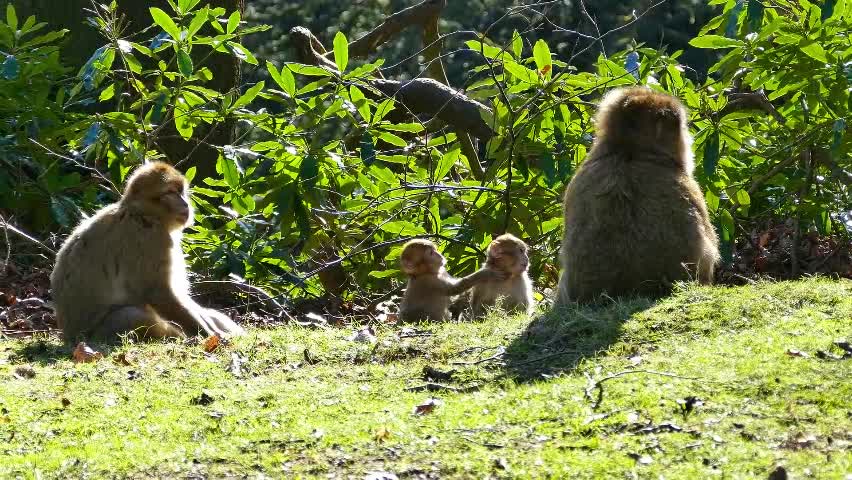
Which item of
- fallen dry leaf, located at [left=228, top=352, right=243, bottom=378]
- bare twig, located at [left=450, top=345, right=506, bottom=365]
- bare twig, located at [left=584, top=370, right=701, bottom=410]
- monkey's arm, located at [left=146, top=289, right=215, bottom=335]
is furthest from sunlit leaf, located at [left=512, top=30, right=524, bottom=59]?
bare twig, located at [left=584, top=370, right=701, bottom=410]

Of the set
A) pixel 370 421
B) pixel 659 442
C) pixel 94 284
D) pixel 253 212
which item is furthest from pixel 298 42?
pixel 659 442

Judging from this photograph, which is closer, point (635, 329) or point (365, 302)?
point (635, 329)

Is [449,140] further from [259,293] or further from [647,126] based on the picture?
[647,126]

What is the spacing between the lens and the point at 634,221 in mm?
7004

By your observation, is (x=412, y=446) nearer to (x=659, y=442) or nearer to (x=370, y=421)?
(x=370, y=421)

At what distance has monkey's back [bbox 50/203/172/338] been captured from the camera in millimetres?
7836

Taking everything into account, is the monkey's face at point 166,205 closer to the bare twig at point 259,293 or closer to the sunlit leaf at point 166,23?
the sunlit leaf at point 166,23

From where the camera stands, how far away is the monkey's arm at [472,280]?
8.12 metres

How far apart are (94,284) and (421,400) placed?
3242mm

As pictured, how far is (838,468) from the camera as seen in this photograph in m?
4.02

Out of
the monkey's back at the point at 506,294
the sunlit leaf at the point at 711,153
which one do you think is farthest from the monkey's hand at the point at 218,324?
the sunlit leaf at the point at 711,153

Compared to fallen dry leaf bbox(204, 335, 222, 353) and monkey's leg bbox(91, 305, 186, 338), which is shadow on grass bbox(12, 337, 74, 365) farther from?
fallen dry leaf bbox(204, 335, 222, 353)

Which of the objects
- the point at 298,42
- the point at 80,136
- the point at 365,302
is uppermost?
the point at 298,42

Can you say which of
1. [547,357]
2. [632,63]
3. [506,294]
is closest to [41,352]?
[506,294]
